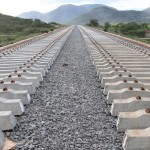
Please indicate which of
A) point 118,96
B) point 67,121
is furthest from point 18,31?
point 67,121

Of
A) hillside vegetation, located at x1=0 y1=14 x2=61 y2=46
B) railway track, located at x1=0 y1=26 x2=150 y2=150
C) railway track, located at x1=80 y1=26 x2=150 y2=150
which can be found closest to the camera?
railway track, located at x1=80 y1=26 x2=150 y2=150

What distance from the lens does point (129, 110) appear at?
12.9 feet

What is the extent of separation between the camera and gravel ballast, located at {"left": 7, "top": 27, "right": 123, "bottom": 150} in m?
3.22

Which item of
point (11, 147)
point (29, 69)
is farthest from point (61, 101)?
point (29, 69)

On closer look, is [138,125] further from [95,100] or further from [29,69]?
[29,69]

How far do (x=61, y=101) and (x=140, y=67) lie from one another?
3.10m

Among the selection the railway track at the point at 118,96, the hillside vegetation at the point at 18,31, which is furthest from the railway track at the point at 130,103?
the hillside vegetation at the point at 18,31

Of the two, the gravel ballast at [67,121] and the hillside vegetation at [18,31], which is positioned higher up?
the gravel ballast at [67,121]

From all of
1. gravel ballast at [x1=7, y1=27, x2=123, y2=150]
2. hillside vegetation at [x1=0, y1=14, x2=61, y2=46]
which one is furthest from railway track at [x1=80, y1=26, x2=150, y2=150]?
hillside vegetation at [x1=0, y1=14, x2=61, y2=46]

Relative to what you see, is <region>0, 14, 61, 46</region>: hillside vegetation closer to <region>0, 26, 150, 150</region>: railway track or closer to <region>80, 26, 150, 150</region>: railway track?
<region>0, 26, 150, 150</region>: railway track

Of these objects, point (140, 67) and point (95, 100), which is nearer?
point (95, 100)

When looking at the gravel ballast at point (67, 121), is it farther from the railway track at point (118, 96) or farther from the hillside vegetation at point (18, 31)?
the hillside vegetation at point (18, 31)

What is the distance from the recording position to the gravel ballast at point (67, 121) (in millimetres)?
3225

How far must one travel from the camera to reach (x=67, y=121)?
3.83m
